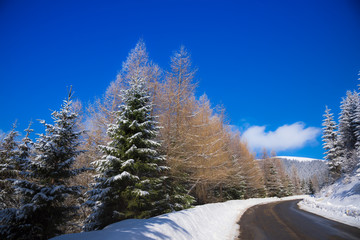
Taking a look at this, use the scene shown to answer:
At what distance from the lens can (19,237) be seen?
699 centimetres

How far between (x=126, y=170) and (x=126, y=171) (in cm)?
34

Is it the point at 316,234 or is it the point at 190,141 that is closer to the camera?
the point at 316,234

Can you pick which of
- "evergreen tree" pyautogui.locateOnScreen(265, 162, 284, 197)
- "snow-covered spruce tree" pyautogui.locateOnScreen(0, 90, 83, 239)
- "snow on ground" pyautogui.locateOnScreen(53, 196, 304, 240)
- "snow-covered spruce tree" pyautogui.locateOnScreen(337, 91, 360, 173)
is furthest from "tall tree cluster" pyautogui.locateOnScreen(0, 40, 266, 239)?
"evergreen tree" pyautogui.locateOnScreen(265, 162, 284, 197)

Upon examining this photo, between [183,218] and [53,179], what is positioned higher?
[53,179]

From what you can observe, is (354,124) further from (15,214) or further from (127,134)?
(15,214)

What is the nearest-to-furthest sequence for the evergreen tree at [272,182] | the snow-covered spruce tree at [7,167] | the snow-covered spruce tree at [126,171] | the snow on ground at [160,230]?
the snow on ground at [160,230] < the snow-covered spruce tree at [126,171] < the snow-covered spruce tree at [7,167] < the evergreen tree at [272,182]

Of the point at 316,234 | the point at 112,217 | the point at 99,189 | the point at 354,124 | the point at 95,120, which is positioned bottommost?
the point at 316,234

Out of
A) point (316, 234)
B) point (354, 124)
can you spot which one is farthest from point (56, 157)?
point (354, 124)

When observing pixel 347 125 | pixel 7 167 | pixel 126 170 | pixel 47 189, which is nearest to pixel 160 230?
pixel 126 170

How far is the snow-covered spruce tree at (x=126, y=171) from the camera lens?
8969 millimetres

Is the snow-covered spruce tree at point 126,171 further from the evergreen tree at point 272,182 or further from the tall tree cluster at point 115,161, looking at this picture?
the evergreen tree at point 272,182

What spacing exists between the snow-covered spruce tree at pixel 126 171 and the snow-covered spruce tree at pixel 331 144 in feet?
118

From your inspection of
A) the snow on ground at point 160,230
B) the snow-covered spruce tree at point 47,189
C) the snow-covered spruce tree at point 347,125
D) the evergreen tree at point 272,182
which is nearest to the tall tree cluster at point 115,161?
the snow-covered spruce tree at point 47,189

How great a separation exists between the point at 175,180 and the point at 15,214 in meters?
8.45
